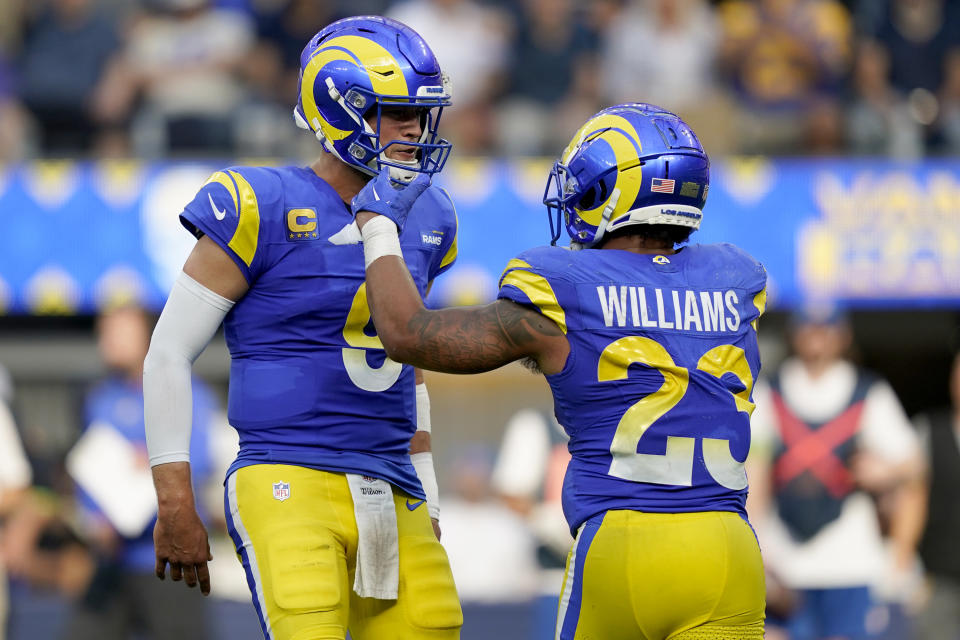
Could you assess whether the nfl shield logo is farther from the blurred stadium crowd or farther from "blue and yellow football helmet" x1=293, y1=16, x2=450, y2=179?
the blurred stadium crowd

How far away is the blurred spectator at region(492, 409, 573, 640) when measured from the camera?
24.8 feet

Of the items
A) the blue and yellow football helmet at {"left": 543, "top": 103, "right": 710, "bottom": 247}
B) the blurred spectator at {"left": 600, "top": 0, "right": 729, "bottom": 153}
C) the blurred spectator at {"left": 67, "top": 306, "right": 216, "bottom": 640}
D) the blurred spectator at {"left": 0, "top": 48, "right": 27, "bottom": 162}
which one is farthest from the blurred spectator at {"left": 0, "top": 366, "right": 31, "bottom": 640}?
the blurred spectator at {"left": 600, "top": 0, "right": 729, "bottom": 153}

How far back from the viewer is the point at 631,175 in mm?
3506

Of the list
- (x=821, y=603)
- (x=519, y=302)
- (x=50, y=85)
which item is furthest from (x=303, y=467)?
(x=50, y=85)

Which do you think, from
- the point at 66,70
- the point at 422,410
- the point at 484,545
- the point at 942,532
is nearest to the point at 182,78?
the point at 66,70

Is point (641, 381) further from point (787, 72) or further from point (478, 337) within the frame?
point (787, 72)

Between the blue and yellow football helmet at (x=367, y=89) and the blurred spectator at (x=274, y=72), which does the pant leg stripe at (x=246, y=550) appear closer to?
the blue and yellow football helmet at (x=367, y=89)

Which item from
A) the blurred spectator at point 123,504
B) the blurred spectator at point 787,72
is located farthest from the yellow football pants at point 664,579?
→ the blurred spectator at point 787,72

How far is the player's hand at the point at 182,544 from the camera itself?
358 centimetres

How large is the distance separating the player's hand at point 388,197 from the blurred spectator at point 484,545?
511cm

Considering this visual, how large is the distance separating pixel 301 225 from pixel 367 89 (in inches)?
15.6

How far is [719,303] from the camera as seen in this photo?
3.45 metres

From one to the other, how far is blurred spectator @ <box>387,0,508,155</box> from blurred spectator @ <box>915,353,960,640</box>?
4.09m

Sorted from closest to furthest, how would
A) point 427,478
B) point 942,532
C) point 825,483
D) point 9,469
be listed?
1. point 427,478
2. point 9,469
3. point 825,483
4. point 942,532
